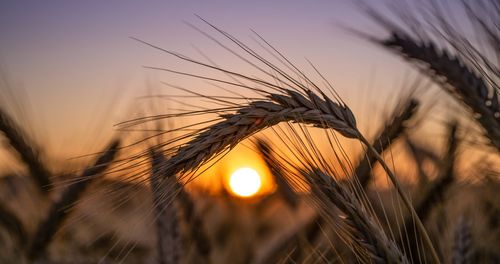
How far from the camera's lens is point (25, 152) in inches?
110

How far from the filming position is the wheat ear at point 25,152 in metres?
2.76

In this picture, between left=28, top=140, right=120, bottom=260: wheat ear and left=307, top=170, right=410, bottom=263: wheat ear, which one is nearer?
left=307, top=170, right=410, bottom=263: wheat ear

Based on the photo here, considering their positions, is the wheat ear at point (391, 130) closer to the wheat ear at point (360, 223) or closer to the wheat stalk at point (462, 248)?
the wheat stalk at point (462, 248)

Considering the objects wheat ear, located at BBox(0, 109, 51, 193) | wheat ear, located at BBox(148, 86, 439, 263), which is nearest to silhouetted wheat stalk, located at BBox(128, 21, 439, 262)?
wheat ear, located at BBox(148, 86, 439, 263)

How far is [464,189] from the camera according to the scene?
2996mm

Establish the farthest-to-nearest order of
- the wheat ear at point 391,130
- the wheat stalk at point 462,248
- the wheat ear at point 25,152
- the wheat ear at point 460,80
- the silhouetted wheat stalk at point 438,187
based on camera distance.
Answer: the wheat ear at point 25,152 < the silhouetted wheat stalk at point 438,187 < the wheat ear at point 391,130 < the wheat stalk at point 462,248 < the wheat ear at point 460,80

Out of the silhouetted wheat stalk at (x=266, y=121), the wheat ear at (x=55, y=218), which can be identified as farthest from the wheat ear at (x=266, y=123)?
the wheat ear at (x=55, y=218)

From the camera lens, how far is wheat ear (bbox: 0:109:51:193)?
276cm

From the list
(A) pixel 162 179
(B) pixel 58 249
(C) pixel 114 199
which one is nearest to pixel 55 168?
(B) pixel 58 249

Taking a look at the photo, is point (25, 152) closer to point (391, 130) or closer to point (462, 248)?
point (391, 130)

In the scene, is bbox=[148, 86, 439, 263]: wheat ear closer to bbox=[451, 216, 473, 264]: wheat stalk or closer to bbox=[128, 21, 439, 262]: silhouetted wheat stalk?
bbox=[128, 21, 439, 262]: silhouetted wheat stalk

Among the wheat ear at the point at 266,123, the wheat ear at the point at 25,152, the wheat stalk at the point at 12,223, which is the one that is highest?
the wheat ear at the point at 25,152

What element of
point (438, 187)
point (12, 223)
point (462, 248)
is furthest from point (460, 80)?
point (12, 223)

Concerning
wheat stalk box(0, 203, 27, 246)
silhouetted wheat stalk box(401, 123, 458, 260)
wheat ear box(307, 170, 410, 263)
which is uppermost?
wheat stalk box(0, 203, 27, 246)
